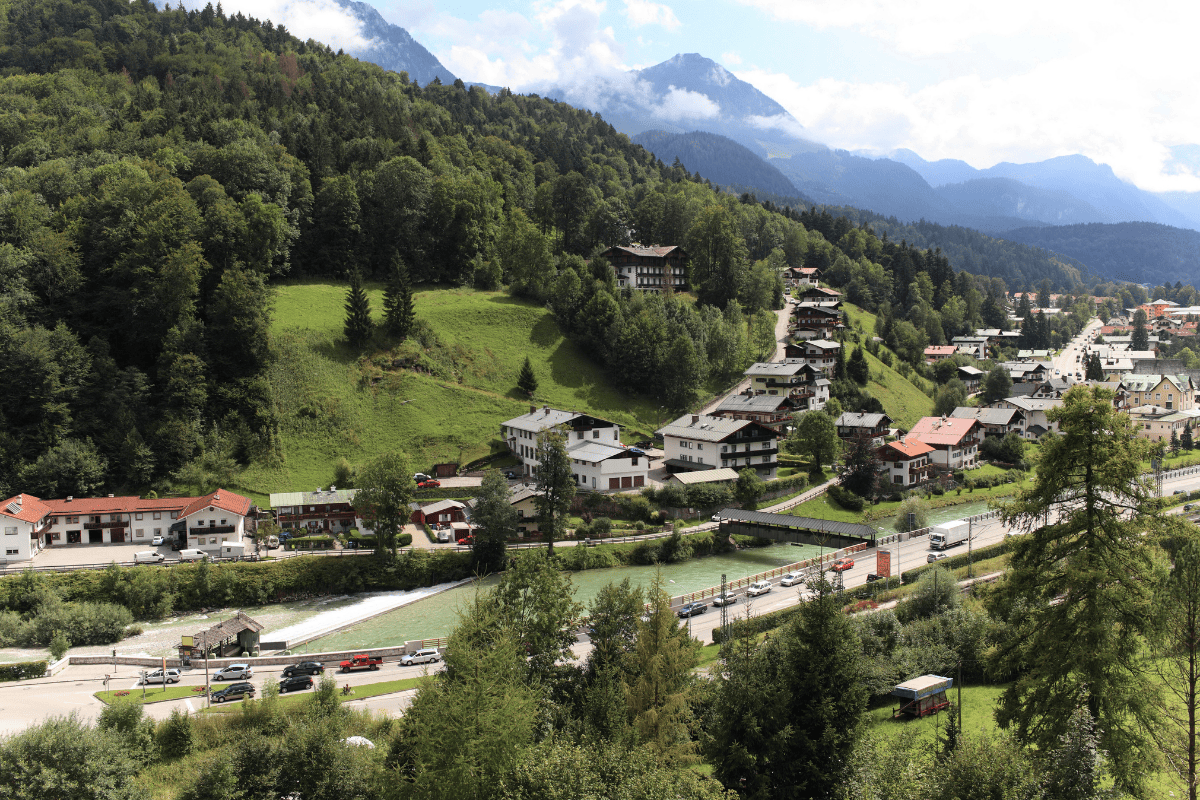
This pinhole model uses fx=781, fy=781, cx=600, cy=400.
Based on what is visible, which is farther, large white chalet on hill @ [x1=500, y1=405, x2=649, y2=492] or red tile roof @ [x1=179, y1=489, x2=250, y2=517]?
large white chalet on hill @ [x1=500, y1=405, x2=649, y2=492]

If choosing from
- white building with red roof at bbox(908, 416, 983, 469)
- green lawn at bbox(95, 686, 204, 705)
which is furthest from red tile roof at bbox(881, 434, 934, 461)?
green lawn at bbox(95, 686, 204, 705)

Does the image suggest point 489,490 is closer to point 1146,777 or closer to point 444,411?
point 444,411

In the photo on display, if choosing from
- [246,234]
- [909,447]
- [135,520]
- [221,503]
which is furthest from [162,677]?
[909,447]

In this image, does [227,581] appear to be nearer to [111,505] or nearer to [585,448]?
[111,505]

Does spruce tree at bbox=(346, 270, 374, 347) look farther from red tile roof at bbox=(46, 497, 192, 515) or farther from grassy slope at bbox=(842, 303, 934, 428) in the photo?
grassy slope at bbox=(842, 303, 934, 428)

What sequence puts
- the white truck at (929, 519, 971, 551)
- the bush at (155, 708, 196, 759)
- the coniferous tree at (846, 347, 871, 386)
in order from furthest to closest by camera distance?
the coniferous tree at (846, 347, 871, 386) → the white truck at (929, 519, 971, 551) → the bush at (155, 708, 196, 759)

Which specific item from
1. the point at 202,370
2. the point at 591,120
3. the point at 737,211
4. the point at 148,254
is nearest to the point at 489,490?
the point at 202,370
